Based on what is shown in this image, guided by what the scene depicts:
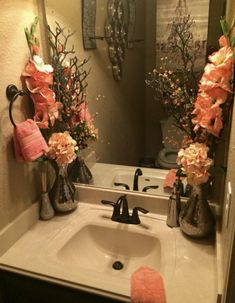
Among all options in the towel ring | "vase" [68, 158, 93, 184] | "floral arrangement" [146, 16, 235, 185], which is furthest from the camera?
"vase" [68, 158, 93, 184]

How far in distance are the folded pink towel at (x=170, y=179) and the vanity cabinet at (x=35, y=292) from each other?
591mm

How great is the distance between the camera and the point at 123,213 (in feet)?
4.16

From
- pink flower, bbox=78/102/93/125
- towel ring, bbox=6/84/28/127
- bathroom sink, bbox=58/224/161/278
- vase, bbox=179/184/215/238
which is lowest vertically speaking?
bathroom sink, bbox=58/224/161/278

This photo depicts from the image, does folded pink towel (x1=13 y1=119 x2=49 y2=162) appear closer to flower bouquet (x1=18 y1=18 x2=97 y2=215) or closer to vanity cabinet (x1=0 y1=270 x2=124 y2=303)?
flower bouquet (x1=18 y1=18 x2=97 y2=215)

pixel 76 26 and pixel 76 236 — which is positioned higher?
pixel 76 26

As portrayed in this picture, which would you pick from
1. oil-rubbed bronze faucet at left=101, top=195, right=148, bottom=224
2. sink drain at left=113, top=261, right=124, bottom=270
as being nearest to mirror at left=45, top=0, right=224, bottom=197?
oil-rubbed bronze faucet at left=101, top=195, right=148, bottom=224

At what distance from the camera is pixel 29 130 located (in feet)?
3.55

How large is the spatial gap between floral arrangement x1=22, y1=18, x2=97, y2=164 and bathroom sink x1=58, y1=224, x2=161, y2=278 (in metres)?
0.38

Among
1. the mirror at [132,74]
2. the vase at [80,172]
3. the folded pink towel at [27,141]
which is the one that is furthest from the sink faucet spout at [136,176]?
the folded pink towel at [27,141]

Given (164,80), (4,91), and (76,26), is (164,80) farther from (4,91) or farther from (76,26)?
(4,91)

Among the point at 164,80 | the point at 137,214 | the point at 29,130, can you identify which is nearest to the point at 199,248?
the point at 137,214

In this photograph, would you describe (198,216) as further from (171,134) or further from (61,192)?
(61,192)

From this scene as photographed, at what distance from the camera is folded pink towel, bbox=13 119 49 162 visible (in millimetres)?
1064

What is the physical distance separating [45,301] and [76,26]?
124cm
